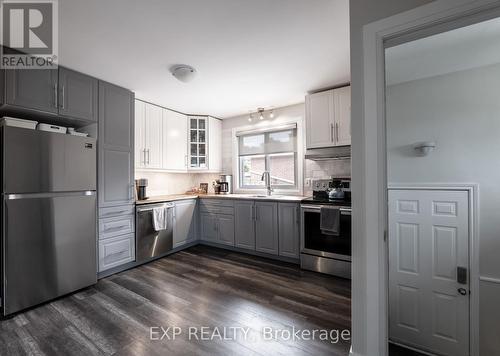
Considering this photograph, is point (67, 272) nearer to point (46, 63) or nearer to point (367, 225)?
point (46, 63)

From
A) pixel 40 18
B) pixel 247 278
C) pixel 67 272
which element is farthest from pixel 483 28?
pixel 67 272

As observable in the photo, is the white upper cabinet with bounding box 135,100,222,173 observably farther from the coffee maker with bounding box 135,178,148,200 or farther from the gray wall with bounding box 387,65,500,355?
the gray wall with bounding box 387,65,500,355

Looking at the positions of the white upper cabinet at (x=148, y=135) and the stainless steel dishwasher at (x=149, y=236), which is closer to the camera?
the stainless steel dishwasher at (x=149, y=236)

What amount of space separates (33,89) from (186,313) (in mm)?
2622

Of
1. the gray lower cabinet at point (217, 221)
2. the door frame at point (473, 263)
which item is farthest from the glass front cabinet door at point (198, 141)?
the door frame at point (473, 263)

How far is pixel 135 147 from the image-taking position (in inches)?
122

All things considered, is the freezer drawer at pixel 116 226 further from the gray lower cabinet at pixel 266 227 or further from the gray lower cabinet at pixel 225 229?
the gray lower cabinet at pixel 266 227

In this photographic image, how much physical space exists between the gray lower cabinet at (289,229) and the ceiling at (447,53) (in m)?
1.88

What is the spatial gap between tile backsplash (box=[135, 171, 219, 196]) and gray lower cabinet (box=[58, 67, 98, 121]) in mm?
1250

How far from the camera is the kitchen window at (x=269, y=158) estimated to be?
12.0 feet

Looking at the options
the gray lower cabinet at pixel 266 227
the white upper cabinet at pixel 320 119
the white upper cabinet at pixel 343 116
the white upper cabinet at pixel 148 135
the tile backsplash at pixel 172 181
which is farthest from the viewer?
the tile backsplash at pixel 172 181

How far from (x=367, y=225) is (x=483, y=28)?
1.62 m

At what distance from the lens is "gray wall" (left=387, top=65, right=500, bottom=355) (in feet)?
5.82

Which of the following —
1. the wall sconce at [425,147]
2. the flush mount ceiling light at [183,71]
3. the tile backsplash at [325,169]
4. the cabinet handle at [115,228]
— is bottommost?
the cabinet handle at [115,228]
